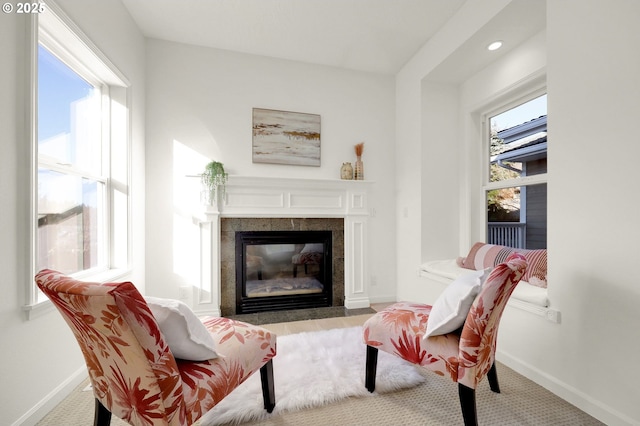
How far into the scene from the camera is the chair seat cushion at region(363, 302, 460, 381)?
130cm

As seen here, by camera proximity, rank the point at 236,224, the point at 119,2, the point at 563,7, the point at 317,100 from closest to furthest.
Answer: the point at 563,7 < the point at 119,2 < the point at 236,224 < the point at 317,100

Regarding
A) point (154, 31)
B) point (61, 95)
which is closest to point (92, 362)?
point (61, 95)

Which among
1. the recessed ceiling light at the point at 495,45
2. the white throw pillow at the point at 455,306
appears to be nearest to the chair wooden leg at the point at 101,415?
the white throw pillow at the point at 455,306

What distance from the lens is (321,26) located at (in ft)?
8.48

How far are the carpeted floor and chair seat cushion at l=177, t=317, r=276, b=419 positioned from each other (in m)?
0.36

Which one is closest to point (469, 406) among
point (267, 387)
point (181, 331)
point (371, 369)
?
point (371, 369)

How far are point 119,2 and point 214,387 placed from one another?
2.92m

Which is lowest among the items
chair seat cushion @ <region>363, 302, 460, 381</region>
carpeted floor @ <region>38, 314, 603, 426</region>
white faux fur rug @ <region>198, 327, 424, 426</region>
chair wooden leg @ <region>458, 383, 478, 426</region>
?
carpeted floor @ <region>38, 314, 603, 426</region>

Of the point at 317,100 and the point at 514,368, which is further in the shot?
the point at 317,100

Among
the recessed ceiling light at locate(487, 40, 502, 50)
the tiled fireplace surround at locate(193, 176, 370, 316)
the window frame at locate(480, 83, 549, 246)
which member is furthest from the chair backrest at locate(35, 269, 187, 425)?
the recessed ceiling light at locate(487, 40, 502, 50)

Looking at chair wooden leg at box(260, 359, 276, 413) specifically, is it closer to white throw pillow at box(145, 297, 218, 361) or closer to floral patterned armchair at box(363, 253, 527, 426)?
white throw pillow at box(145, 297, 218, 361)

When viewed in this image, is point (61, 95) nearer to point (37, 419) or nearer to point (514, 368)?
point (37, 419)

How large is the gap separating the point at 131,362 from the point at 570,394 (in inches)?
85.2

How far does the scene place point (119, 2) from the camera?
226cm
